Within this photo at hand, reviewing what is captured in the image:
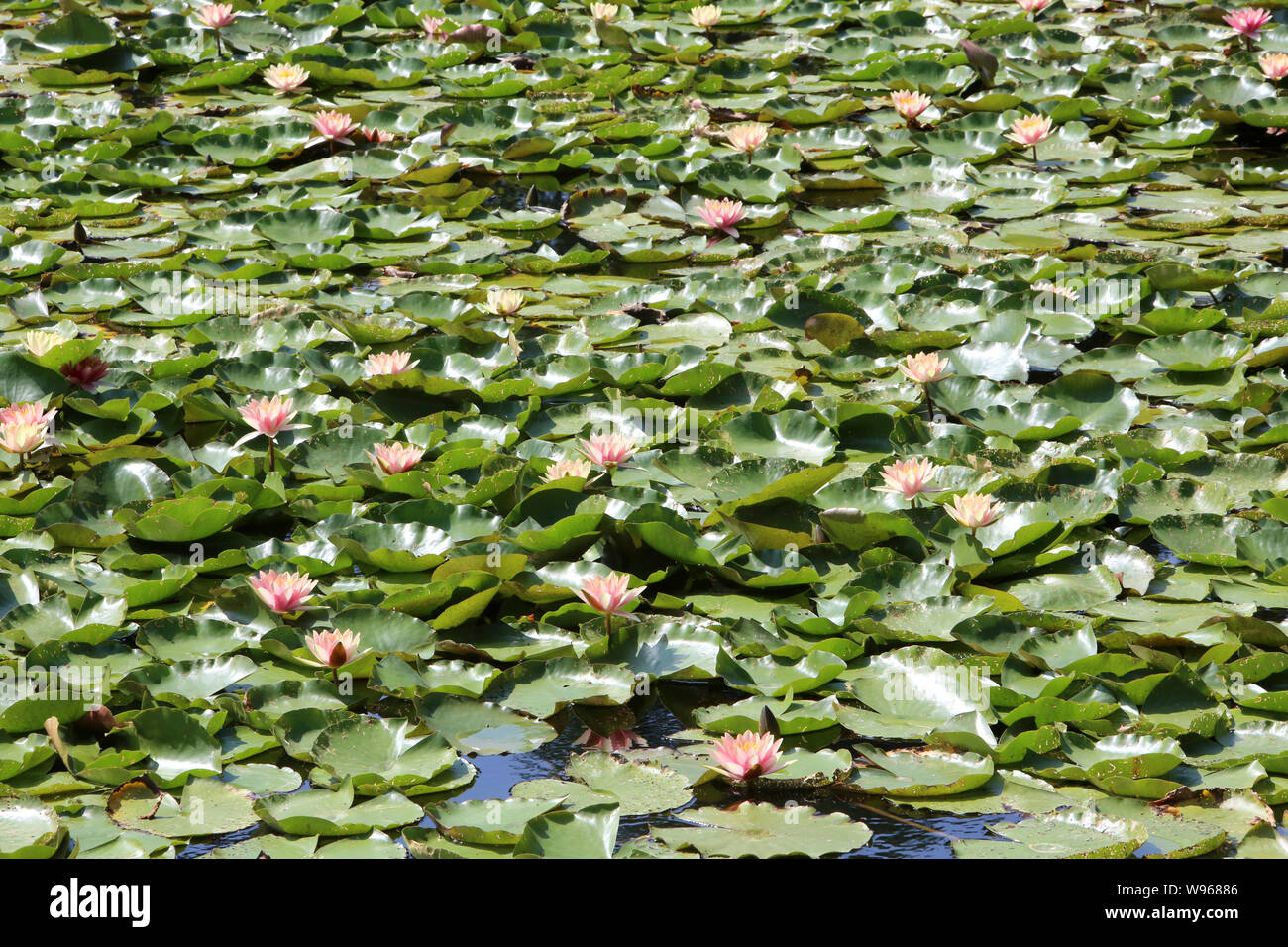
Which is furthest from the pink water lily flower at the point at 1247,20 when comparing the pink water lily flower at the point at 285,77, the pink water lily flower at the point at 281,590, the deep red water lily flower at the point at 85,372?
the pink water lily flower at the point at 281,590

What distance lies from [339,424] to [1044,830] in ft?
7.15

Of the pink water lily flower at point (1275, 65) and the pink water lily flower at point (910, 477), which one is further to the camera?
the pink water lily flower at point (1275, 65)

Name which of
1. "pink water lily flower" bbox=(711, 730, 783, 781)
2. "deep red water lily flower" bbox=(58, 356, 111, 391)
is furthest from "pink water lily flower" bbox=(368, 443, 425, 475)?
"pink water lily flower" bbox=(711, 730, 783, 781)

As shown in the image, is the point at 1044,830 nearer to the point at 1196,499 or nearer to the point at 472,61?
the point at 1196,499

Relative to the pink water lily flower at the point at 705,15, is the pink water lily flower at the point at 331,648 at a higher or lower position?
lower

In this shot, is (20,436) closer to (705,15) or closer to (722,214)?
(722,214)

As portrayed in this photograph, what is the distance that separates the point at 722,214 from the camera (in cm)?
500

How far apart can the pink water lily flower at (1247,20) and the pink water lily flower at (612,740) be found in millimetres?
5411

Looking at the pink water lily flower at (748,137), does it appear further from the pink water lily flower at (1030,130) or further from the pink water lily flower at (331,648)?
the pink water lily flower at (331,648)

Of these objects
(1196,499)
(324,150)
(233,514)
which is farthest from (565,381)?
(324,150)

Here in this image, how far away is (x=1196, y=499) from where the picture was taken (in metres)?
3.33

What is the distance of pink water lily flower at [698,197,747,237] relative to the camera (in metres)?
5.00

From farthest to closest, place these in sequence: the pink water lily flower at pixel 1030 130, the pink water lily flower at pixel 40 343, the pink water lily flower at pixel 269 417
A: 1. the pink water lily flower at pixel 1030 130
2. the pink water lily flower at pixel 40 343
3. the pink water lily flower at pixel 269 417

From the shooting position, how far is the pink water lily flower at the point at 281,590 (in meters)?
2.92
